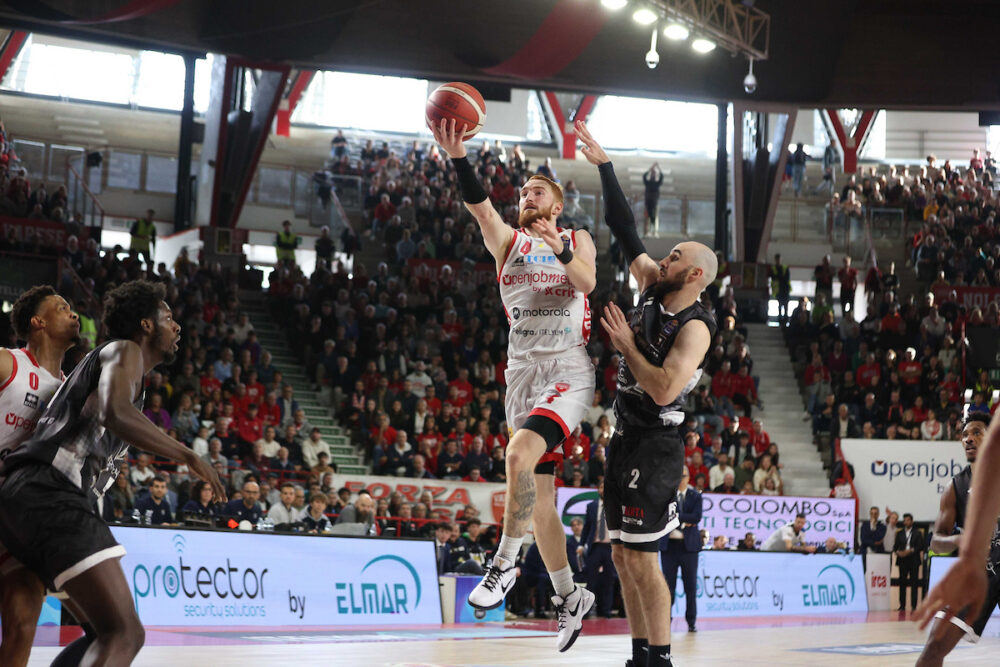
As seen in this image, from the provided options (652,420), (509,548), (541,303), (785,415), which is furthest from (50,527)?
(785,415)

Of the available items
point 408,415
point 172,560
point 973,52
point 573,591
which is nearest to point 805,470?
point 408,415

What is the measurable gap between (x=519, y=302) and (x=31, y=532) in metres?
3.30

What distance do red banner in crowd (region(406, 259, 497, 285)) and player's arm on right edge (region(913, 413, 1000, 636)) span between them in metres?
22.3

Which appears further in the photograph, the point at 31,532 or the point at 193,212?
the point at 193,212

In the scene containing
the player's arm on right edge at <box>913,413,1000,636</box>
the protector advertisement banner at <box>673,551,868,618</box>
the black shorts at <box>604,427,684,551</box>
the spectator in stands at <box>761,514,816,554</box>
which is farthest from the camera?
the spectator in stands at <box>761,514,816,554</box>

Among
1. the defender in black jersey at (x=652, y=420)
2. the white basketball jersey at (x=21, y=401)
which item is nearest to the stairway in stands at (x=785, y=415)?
the defender in black jersey at (x=652, y=420)

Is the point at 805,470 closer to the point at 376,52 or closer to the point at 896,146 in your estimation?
the point at 376,52

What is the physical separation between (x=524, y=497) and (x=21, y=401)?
2678 mm

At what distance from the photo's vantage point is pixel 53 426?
457 cm

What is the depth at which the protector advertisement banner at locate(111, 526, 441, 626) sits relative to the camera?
10961mm

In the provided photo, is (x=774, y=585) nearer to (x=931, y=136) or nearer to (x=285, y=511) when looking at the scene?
(x=285, y=511)

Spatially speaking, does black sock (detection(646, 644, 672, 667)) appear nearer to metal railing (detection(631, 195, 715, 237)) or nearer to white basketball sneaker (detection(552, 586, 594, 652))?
white basketball sneaker (detection(552, 586, 594, 652))

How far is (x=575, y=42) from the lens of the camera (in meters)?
23.0

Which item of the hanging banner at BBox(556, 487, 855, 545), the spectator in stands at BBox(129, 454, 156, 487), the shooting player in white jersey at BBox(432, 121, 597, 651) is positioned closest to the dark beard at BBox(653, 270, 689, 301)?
the shooting player in white jersey at BBox(432, 121, 597, 651)
